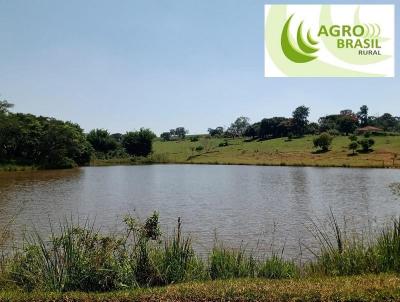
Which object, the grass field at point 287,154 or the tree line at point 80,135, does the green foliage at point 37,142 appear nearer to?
the tree line at point 80,135

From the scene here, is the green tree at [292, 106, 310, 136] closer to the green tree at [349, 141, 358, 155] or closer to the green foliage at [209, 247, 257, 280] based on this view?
the green tree at [349, 141, 358, 155]

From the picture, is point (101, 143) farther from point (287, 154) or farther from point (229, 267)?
point (229, 267)

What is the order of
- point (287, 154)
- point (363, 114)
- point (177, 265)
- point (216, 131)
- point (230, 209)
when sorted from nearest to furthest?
1. point (177, 265)
2. point (230, 209)
3. point (287, 154)
4. point (363, 114)
5. point (216, 131)

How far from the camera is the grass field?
72438 millimetres

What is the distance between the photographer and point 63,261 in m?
7.96

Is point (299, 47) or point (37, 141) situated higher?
point (299, 47)

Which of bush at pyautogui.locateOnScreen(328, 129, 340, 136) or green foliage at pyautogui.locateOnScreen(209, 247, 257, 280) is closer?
green foliage at pyautogui.locateOnScreen(209, 247, 257, 280)

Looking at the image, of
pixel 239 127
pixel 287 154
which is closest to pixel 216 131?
pixel 239 127

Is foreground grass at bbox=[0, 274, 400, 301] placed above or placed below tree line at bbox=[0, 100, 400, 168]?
below

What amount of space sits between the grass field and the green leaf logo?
47587 millimetres

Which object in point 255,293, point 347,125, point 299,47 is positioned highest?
point 347,125

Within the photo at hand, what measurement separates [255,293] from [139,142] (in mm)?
95981

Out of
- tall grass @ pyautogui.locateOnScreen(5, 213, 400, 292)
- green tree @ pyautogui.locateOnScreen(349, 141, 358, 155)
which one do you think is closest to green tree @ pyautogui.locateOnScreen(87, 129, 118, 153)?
→ green tree @ pyautogui.locateOnScreen(349, 141, 358, 155)

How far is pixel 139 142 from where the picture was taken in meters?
102
